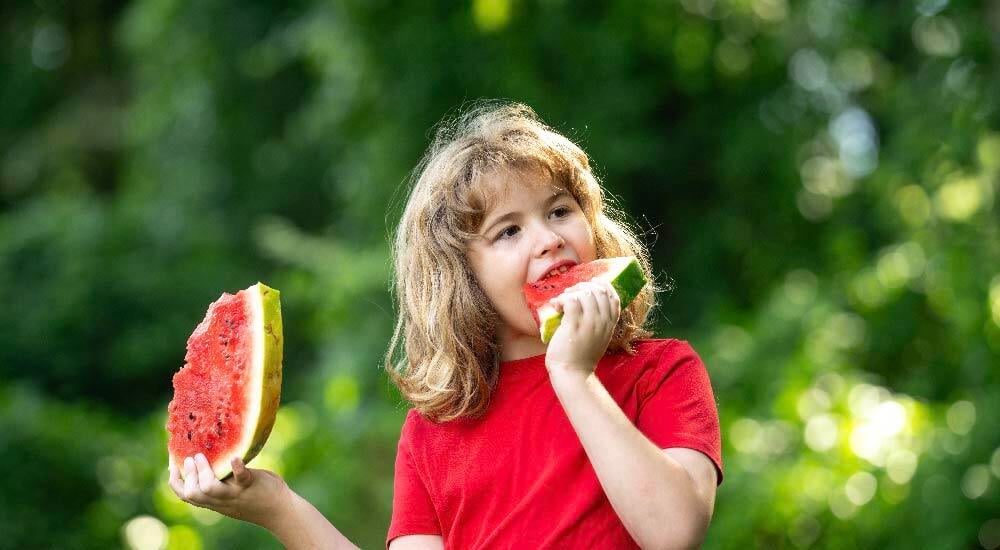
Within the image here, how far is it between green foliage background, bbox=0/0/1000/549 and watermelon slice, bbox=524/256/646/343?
6.60 feet

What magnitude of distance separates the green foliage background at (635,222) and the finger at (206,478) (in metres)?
1.84

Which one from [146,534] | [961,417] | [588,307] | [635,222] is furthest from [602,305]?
[146,534]

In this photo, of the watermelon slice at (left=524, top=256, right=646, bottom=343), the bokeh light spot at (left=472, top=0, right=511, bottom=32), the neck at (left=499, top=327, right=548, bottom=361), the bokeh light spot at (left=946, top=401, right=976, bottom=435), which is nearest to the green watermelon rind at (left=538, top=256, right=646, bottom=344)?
the watermelon slice at (left=524, top=256, right=646, bottom=343)

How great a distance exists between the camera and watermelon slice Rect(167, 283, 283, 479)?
2.42m

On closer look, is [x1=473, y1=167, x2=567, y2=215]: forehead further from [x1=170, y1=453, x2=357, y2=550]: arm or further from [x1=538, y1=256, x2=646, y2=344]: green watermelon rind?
[x1=170, y1=453, x2=357, y2=550]: arm

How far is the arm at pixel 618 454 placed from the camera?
6.53 feet

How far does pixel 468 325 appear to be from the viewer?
2.41 m

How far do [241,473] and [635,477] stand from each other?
2.57 feet

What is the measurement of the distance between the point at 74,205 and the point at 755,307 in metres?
6.24

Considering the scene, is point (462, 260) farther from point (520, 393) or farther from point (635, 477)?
point (635, 477)

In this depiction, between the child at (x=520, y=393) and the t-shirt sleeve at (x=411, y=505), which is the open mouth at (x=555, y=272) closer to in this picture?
the child at (x=520, y=393)

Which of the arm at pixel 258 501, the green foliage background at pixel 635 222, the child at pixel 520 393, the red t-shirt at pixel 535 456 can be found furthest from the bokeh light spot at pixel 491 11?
the arm at pixel 258 501

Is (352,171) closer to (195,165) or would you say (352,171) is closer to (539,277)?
(195,165)

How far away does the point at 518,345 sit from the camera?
242 cm
